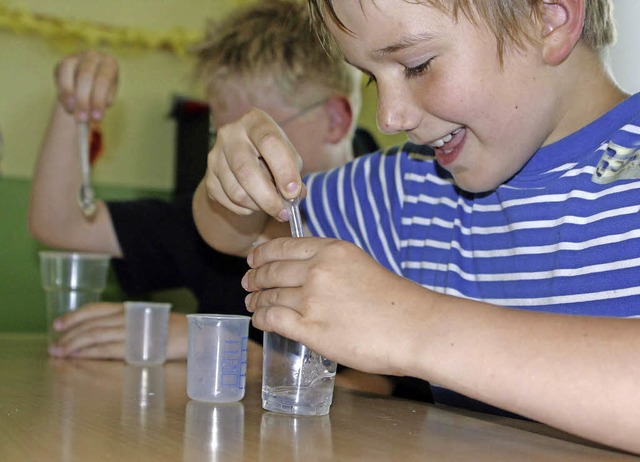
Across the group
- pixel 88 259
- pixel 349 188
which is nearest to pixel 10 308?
pixel 88 259

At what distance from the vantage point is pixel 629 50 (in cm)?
177

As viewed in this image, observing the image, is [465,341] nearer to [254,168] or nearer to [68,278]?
[254,168]

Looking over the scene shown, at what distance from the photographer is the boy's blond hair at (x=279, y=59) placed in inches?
70.9

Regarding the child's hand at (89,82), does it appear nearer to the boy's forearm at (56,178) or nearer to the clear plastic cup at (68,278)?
the boy's forearm at (56,178)

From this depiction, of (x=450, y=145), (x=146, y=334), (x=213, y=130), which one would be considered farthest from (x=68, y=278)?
(x=450, y=145)

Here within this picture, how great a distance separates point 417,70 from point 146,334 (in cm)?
66

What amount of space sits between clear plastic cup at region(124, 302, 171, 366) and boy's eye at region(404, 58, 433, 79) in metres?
0.63

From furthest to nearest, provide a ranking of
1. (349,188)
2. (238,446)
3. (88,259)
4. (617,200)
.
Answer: (88,259) → (349,188) → (617,200) → (238,446)

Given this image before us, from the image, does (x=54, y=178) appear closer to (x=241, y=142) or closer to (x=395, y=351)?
(x=241, y=142)

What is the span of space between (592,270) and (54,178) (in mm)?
1246

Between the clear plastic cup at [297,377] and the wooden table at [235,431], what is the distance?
0.06 feet

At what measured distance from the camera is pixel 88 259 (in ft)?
5.26

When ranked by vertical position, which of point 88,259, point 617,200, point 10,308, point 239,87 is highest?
point 239,87

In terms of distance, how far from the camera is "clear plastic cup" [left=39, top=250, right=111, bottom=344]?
1604 millimetres
